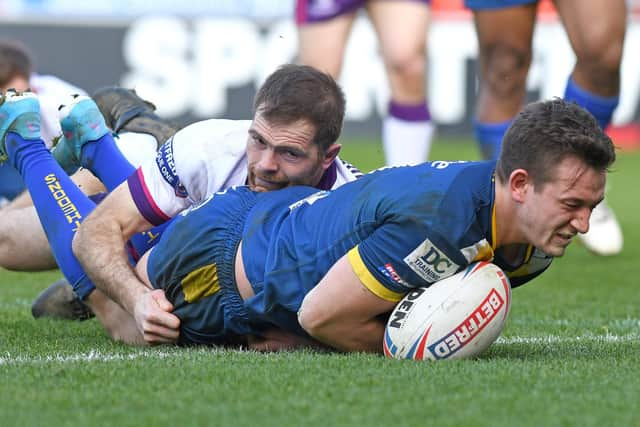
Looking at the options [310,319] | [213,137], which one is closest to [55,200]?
[213,137]

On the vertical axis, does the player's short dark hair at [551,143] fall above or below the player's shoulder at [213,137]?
above

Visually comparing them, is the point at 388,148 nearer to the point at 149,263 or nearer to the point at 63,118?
the point at 63,118

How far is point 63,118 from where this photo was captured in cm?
474

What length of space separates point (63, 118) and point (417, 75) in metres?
2.61

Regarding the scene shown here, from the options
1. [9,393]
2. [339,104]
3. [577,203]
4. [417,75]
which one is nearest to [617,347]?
[577,203]

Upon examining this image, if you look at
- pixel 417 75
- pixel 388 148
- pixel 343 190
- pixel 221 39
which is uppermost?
pixel 343 190

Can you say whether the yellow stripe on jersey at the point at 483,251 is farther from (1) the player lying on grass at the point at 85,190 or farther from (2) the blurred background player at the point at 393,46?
(2) the blurred background player at the point at 393,46

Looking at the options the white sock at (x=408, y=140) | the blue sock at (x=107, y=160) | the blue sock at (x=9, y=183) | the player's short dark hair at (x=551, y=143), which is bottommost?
the blue sock at (x=9, y=183)

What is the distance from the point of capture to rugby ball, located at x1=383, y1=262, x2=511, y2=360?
349 centimetres

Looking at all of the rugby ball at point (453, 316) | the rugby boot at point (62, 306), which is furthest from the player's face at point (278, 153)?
the rugby boot at point (62, 306)

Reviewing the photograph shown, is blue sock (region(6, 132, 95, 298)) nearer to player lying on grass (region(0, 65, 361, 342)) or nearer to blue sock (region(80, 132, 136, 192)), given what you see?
player lying on grass (region(0, 65, 361, 342))

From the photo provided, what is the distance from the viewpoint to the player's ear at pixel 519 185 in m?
3.38

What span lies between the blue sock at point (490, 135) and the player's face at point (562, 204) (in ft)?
11.1

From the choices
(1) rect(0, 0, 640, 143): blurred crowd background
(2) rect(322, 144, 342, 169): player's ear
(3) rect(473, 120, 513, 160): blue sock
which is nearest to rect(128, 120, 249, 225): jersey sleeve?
(2) rect(322, 144, 342, 169): player's ear
